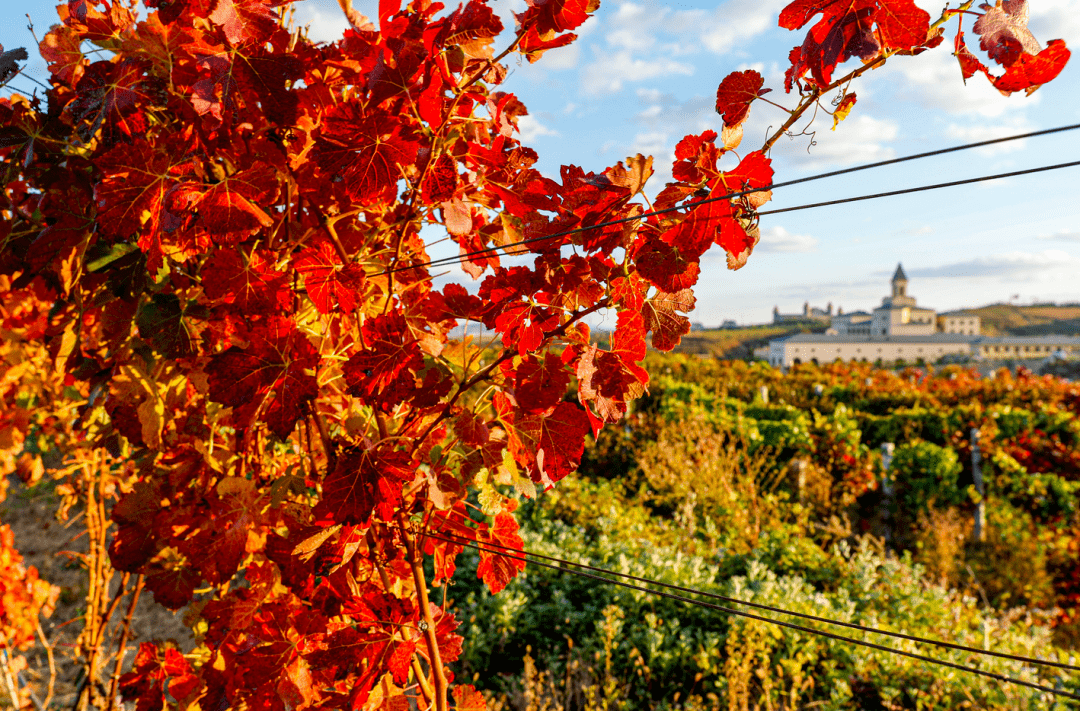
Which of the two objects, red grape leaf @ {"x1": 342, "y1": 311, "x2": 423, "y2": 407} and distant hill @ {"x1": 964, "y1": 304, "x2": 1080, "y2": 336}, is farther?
distant hill @ {"x1": 964, "y1": 304, "x2": 1080, "y2": 336}

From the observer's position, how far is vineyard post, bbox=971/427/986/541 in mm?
6031

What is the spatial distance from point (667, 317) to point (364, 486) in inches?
20.0

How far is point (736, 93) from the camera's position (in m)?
0.81

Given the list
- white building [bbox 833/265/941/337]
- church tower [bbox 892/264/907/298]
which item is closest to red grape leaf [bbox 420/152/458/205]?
white building [bbox 833/265/941/337]

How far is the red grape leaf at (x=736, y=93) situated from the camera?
81 cm

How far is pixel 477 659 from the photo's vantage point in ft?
9.91

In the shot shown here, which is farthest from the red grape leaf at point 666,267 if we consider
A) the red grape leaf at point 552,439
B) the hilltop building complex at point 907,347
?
the hilltop building complex at point 907,347

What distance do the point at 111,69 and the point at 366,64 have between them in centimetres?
55

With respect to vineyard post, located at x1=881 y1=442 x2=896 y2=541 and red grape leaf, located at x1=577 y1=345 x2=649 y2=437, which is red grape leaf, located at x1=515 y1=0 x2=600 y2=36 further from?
vineyard post, located at x1=881 y1=442 x2=896 y2=541

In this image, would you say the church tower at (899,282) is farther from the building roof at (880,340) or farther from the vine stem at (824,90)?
the vine stem at (824,90)

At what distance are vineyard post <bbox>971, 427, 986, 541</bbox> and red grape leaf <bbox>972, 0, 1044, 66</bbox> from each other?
6773 mm

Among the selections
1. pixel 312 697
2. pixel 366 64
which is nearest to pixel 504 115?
pixel 366 64

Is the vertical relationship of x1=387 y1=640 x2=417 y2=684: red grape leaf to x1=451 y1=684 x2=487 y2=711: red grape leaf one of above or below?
above

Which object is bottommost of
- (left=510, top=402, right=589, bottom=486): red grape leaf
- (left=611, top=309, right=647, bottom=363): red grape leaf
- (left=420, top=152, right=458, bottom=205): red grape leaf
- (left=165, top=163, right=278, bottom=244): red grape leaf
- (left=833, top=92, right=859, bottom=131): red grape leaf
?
(left=510, top=402, right=589, bottom=486): red grape leaf
